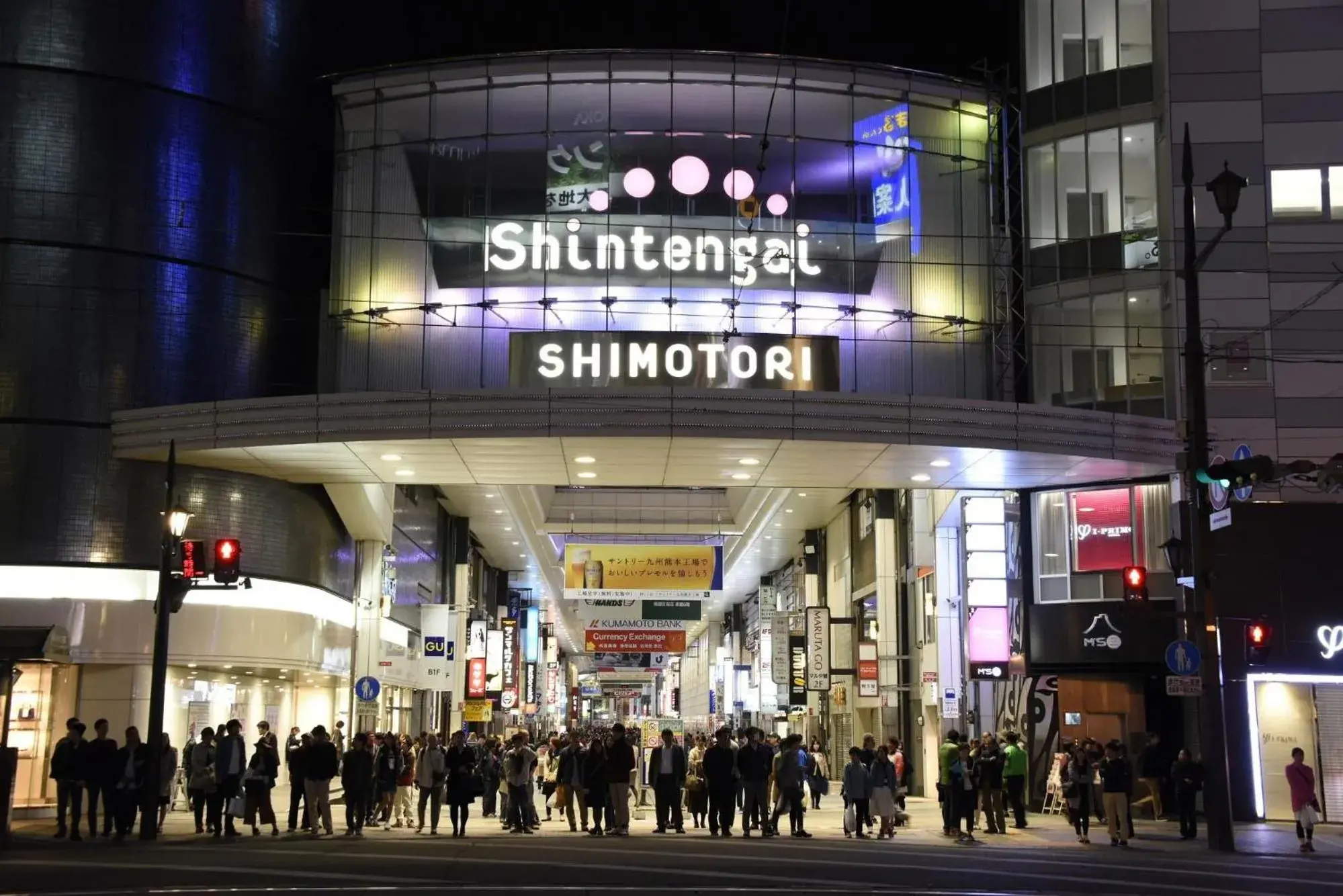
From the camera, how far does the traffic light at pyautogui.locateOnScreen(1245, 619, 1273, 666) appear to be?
82.0ft

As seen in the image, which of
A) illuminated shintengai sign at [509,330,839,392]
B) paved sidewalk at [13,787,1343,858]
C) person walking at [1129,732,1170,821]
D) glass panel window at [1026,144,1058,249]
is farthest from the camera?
glass panel window at [1026,144,1058,249]

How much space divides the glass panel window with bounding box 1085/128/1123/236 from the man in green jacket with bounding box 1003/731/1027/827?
12338 millimetres

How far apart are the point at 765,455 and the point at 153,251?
12.6 metres

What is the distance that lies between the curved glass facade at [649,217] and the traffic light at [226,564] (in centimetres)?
1009

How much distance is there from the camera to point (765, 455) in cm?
3003

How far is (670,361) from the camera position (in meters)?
30.7

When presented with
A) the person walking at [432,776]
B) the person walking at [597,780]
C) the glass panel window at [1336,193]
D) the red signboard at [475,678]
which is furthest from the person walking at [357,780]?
the red signboard at [475,678]

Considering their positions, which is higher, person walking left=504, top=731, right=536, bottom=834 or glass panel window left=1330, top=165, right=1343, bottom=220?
glass panel window left=1330, top=165, right=1343, bottom=220

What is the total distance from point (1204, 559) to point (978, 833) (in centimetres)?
687

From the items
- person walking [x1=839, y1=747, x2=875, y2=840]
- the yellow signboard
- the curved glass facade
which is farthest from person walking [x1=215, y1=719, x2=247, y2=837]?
the yellow signboard

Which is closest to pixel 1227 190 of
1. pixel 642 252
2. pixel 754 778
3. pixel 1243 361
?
pixel 1243 361

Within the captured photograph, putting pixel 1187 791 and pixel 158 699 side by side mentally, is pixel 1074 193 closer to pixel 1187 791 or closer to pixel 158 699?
pixel 1187 791

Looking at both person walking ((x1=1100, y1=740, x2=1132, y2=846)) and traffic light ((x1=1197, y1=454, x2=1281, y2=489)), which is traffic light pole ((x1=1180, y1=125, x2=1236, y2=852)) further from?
person walking ((x1=1100, y1=740, x2=1132, y2=846))

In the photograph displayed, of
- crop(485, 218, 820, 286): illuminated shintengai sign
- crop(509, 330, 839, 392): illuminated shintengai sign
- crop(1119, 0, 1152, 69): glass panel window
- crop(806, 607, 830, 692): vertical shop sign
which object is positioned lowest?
crop(806, 607, 830, 692): vertical shop sign
